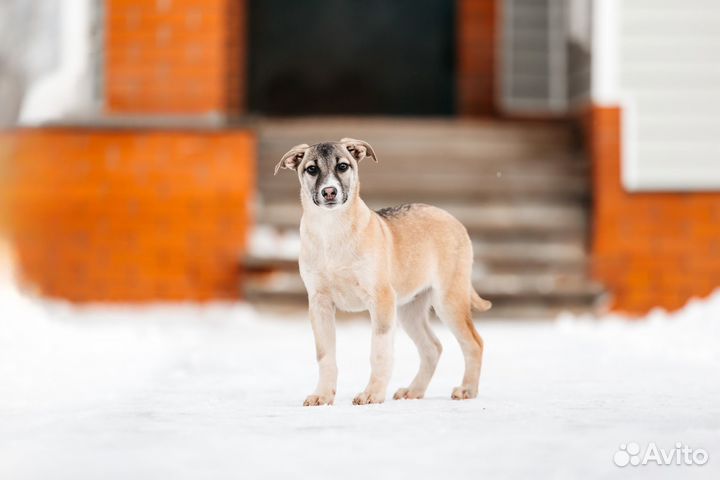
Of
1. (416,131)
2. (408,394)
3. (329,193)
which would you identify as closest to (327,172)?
(329,193)

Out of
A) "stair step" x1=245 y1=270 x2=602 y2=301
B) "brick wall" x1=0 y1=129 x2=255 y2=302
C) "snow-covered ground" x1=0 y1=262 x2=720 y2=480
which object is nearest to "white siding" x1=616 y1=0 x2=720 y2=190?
"stair step" x1=245 y1=270 x2=602 y2=301

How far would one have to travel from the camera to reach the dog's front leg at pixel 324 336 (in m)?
3.34

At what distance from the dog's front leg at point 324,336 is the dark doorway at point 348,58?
9.48 metres

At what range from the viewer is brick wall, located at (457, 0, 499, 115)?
10398 millimetres

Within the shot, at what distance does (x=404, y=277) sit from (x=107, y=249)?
4.82 meters

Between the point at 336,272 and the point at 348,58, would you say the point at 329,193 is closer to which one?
the point at 336,272

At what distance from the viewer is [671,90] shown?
7965 mm

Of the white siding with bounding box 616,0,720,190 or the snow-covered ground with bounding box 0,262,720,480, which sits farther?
the white siding with bounding box 616,0,720,190

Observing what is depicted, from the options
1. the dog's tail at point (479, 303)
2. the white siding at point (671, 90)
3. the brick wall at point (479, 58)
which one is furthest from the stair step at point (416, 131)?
the dog's tail at point (479, 303)

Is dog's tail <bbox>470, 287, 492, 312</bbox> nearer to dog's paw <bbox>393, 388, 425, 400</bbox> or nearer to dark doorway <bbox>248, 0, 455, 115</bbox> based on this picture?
dog's paw <bbox>393, 388, 425, 400</bbox>

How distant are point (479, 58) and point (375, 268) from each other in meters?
7.38

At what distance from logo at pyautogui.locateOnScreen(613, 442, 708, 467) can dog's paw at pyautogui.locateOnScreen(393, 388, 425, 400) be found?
0.90 metres

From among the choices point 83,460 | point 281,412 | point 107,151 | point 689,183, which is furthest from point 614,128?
point 83,460

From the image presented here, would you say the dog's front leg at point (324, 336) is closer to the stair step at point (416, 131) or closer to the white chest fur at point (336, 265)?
the white chest fur at point (336, 265)
